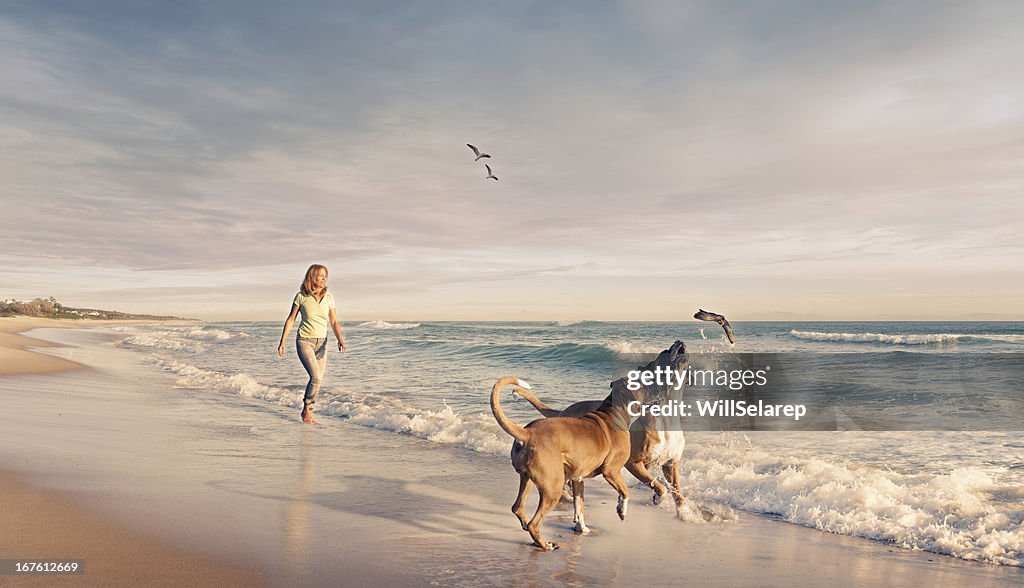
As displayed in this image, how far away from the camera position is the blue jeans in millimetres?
11180

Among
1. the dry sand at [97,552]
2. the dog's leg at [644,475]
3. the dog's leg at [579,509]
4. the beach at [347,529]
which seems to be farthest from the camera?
the dog's leg at [644,475]

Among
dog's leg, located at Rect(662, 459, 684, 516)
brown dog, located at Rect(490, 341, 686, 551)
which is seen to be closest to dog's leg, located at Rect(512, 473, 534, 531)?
brown dog, located at Rect(490, 341, 686, 551)

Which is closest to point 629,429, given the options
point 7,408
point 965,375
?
point 7,408

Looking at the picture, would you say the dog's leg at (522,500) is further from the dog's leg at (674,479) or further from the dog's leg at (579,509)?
the dog's leg at (674,479)

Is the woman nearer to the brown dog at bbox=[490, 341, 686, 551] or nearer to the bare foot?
the bare foot

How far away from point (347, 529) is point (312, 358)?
6.06m

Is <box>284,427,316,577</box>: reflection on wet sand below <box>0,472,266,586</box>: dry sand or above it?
below

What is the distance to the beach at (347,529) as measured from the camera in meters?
4.62

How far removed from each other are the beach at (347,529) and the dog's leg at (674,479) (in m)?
0.19

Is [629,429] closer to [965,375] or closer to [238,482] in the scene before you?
[238,482]

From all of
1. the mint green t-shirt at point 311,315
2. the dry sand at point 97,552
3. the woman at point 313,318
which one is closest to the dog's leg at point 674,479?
the dry sand at point 97,552

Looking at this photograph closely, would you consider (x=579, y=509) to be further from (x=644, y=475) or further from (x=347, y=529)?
(x=347, y=529)

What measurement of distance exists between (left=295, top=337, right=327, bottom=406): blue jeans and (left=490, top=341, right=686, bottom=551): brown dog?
6.30 metres

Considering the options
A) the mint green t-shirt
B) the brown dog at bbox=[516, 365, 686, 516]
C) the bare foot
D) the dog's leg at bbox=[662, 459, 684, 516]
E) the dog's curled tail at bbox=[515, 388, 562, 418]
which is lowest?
the bare foot
